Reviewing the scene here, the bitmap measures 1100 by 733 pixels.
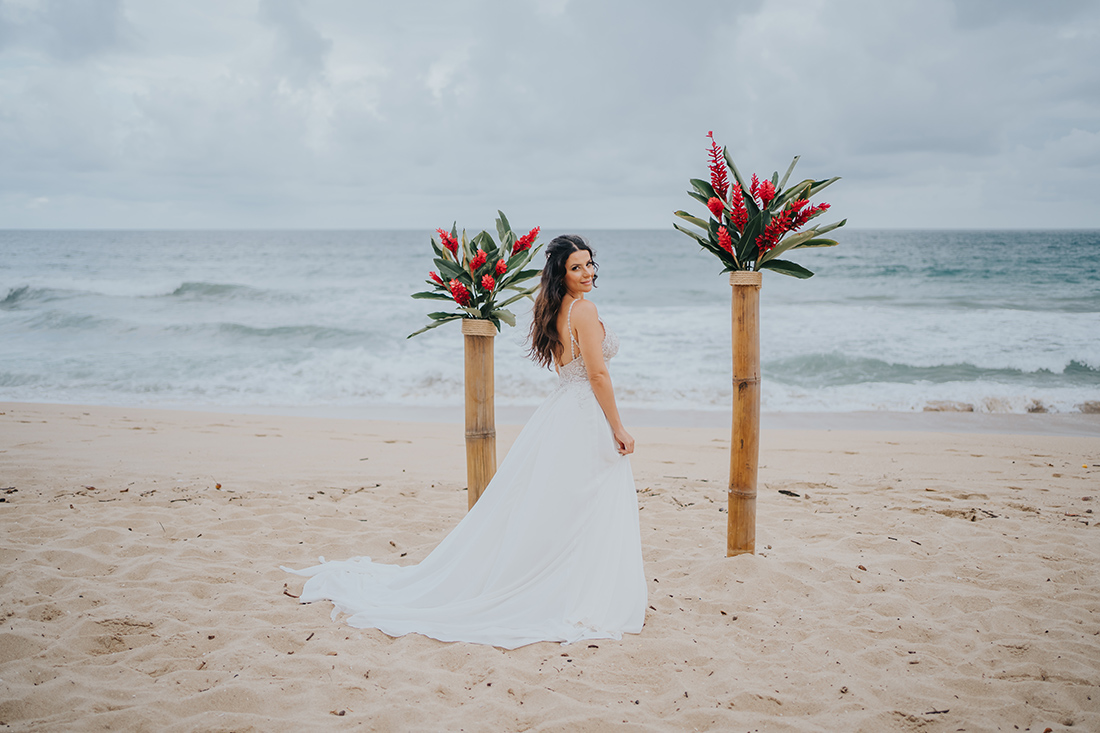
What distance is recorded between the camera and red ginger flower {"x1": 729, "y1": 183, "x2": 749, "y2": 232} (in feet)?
11.6

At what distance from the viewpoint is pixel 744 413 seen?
149 inches

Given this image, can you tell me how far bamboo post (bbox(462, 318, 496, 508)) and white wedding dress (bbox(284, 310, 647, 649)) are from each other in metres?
0.46

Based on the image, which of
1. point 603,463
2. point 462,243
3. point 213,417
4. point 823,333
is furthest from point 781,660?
point 823,333

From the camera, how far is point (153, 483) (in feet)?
18.9

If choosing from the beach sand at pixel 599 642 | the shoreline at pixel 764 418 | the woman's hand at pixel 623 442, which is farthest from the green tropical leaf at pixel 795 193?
the shoreline at pixel 764 418

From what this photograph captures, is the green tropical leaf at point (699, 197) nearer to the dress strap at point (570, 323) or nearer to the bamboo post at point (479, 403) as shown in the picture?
the dress strap at point (570, 323)

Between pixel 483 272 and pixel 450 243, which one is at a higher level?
pixel 450 243

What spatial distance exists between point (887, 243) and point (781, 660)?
47937mm

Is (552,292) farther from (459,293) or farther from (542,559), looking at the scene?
(542,559)

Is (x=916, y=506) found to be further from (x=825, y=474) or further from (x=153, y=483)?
(x=153, y=483)

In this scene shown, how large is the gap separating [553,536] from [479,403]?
1.04 meters

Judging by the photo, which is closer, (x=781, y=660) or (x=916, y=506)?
(x=781, y=660)

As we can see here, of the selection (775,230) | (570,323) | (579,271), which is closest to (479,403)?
(570,323)

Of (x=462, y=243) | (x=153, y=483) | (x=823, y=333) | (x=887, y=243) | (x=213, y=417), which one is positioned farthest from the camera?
(x=887, y=243)
